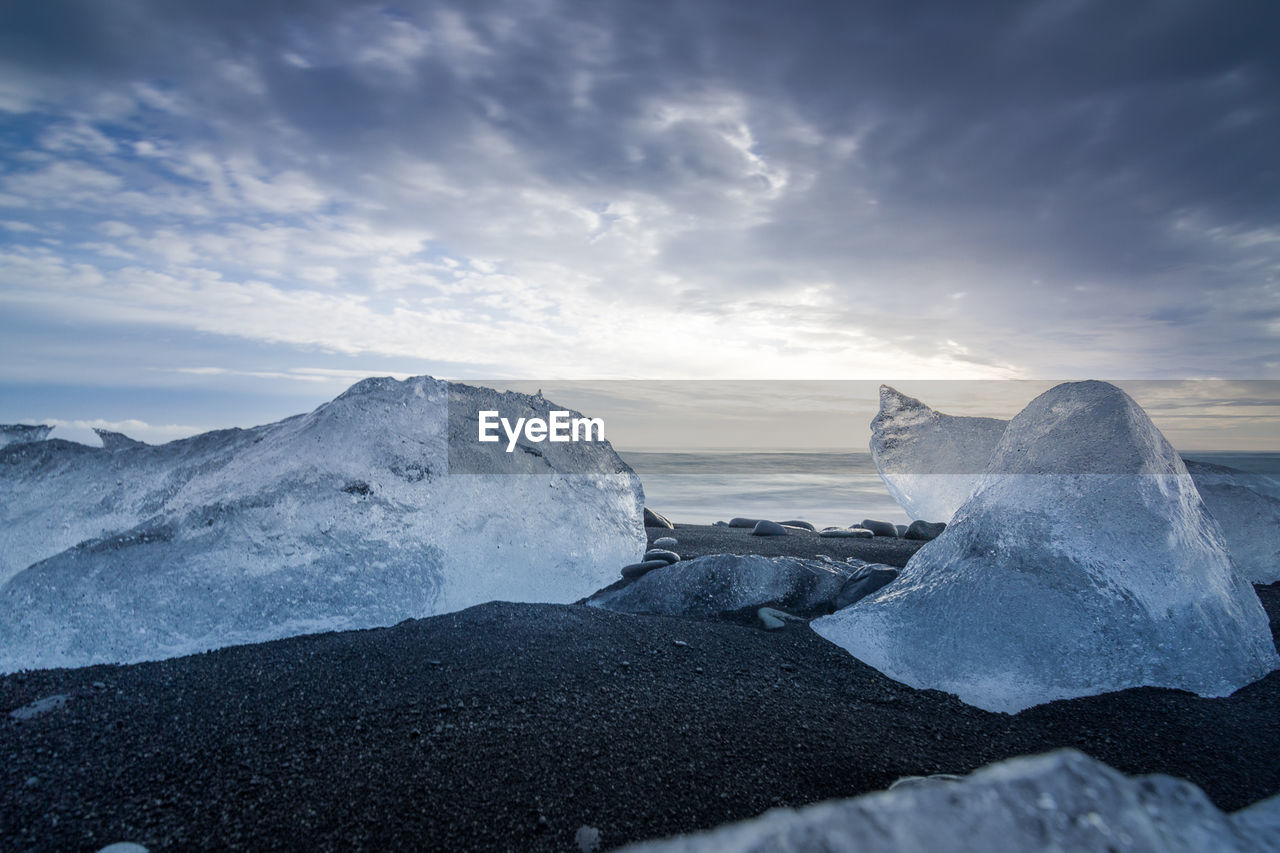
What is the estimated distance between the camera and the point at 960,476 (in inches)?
235

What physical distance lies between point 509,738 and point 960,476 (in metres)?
5.03

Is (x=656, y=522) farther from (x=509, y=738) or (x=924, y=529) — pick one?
(x=509, y=738)

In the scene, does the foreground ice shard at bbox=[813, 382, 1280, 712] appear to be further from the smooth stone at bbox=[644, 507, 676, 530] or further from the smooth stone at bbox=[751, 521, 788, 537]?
the smooth stone at bbox=[644, 507, 676, 530]

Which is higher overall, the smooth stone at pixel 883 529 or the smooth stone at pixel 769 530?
the smooth stone at pixel 769 530

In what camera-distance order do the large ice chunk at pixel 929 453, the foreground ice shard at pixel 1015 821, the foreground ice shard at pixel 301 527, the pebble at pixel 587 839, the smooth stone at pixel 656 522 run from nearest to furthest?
1. the foreground ice shard at pixel 1015 821
2. the pebble at pixel 587 839
3. the foreground ice shard at pixel 301 527
4. the large ice chunk at pixel 929 453
5. the smooth stone at pixel 656 522

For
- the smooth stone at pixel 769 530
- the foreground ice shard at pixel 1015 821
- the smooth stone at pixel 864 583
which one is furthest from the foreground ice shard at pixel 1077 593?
the smooth stone at pixel 769 530

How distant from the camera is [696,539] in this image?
6031 mm

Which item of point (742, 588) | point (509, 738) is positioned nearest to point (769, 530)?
point (742, 588)

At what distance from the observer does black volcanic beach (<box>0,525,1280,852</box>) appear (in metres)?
1.63

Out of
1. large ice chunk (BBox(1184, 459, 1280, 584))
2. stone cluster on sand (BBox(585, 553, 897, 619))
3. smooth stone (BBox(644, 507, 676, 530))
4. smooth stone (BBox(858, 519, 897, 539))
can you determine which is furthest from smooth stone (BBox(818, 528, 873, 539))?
stone cluster on sand (BBox(585, 553, 897, 619))

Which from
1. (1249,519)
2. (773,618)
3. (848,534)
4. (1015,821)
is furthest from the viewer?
(848,534)

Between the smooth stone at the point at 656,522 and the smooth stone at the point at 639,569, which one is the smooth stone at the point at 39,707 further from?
the smooth stone at the point at 656,522

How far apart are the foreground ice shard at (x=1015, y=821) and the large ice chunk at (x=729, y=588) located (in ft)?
7.89

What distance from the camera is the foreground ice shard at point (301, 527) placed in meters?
2.98
